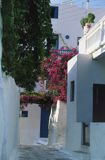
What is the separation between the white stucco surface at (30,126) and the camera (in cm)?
3628

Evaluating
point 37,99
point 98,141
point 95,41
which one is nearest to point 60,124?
point 37,99

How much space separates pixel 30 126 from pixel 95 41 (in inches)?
602

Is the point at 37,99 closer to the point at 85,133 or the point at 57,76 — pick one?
the point at 57,76

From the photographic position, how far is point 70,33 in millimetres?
40969

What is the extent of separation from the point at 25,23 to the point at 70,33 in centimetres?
2317

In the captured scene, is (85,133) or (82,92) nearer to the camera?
(85,133)

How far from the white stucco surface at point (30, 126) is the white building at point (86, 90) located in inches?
470

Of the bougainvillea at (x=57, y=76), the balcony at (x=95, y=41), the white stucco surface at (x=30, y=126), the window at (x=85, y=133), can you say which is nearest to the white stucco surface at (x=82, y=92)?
the window at (x=85, y=133)

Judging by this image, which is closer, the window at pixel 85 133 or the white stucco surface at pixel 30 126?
the window at pixel 85 133

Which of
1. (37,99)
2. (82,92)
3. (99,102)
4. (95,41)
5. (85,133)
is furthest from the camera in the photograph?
(37,99)

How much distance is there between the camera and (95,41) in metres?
22.6

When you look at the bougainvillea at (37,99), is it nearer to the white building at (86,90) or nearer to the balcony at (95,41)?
the white building at (86,90)

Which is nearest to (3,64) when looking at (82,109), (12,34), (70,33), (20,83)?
(12,34)

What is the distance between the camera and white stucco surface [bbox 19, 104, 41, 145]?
1428 inches
